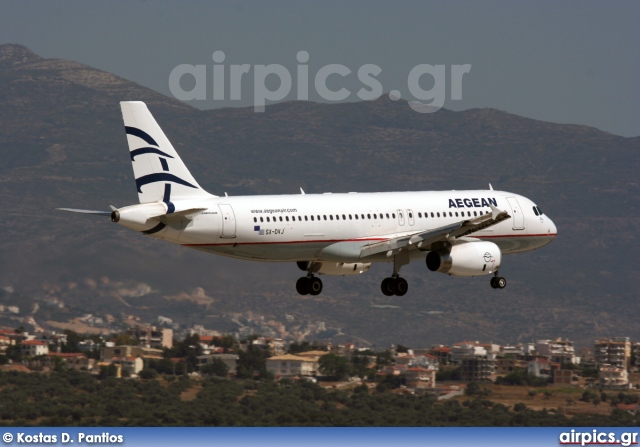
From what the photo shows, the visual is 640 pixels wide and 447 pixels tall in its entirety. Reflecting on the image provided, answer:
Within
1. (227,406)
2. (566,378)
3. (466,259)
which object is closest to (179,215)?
(466,259)

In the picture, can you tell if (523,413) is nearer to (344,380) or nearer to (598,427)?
(598,427)

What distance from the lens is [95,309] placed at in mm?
184625

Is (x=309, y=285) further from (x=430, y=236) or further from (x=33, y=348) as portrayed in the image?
(x=33, y=348)

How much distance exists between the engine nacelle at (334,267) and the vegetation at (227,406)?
2773 inches

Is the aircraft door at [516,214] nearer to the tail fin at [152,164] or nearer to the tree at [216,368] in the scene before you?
the tail fin at [152,164]

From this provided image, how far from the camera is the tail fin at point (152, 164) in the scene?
75250mm

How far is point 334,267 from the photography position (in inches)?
3214

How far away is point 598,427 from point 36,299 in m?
66.7

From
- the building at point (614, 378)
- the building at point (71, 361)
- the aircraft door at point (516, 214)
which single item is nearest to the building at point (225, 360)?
the building at point (71, 361)

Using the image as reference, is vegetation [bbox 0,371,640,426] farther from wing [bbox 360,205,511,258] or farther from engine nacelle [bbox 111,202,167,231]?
engine nacelle [bbox 111,202,167,231]

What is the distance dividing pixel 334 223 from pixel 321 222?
2.72ft

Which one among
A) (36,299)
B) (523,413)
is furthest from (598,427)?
(36,299)

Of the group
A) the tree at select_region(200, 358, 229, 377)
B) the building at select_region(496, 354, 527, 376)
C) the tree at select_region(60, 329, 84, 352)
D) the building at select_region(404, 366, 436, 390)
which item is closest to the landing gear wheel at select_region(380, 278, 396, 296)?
the tree at select_region(200, 358, 229, 377)

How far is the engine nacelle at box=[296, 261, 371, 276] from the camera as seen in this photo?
267 feet
